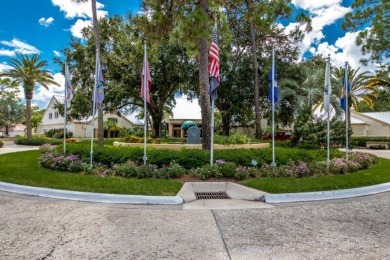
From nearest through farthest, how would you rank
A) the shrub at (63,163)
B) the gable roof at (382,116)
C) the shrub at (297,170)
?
the shrub at (297,170) < the shrub at (63,163) < the gable roof at (382,116)

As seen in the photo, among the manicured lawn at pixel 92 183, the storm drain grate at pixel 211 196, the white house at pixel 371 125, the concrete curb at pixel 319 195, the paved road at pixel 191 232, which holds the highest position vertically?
the white house at pixel 371 125

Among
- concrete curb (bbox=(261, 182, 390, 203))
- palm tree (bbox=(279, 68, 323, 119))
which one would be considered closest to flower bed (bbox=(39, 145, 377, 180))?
concrete curb (bbox=(261, 182, 390, 203))

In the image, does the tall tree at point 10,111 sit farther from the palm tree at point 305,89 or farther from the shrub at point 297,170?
the shrub at point 297,170

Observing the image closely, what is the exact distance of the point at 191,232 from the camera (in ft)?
15.0

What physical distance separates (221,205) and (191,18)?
6.82m

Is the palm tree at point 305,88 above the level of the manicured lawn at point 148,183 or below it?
above

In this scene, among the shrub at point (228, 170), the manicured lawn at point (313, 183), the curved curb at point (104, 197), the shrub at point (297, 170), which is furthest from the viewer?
the shrub at point (297, 170)

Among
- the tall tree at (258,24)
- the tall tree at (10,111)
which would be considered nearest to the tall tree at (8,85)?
the tall tree at (10,111)

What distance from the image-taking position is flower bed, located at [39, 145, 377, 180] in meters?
8.77

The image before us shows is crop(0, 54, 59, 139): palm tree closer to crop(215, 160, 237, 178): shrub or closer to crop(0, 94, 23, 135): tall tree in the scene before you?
crop(0, 94, 23, 135): tall tree

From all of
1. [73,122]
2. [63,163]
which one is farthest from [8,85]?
[63,163]

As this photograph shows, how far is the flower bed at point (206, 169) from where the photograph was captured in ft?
28.8

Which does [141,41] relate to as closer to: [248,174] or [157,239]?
[248,174]

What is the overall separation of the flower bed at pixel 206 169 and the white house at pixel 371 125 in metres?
31.1
